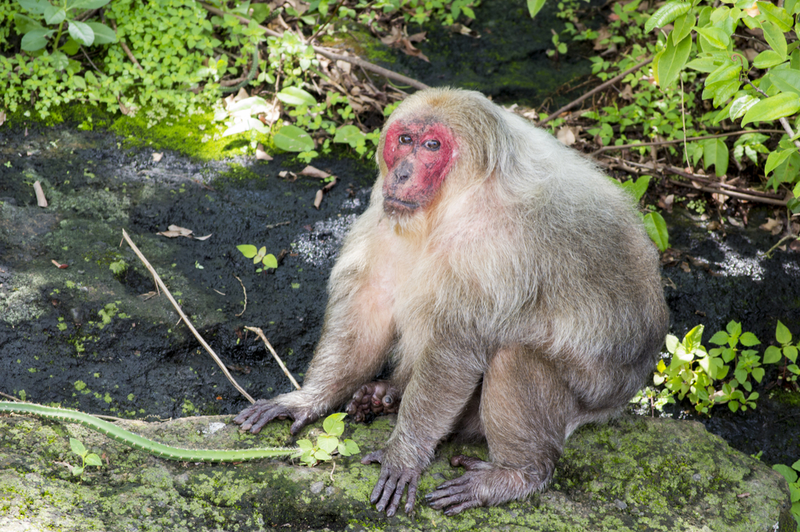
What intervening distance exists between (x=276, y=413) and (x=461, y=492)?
3.85ft

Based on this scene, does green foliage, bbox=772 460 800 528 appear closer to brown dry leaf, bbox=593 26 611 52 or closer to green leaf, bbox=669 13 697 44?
green leaf, bbox=669 13 697 44

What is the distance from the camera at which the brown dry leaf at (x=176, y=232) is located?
5.19 meters

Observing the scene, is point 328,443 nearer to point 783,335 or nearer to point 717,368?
point 717,368

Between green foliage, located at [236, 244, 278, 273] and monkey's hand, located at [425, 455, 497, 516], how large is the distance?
2204 mm

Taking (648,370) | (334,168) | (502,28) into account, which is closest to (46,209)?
(334,168)

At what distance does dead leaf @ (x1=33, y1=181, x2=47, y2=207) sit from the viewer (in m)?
5.04

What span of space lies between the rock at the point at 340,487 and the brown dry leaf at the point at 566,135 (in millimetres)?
3100

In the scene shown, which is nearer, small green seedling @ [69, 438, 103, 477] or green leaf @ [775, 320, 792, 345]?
small green seedling @ [69, 438, 103, 477]

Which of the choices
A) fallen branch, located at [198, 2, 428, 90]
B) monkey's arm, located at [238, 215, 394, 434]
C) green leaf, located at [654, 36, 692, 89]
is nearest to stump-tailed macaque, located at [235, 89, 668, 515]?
monkey's arm, located at [238, 215, 394, 434]

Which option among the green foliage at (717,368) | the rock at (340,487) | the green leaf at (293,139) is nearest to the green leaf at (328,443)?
the rock at (340,487)

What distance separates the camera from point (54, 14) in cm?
539

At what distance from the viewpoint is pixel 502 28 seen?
25.0 feet

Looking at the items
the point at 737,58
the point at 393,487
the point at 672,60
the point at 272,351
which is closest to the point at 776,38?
the point at 737,58

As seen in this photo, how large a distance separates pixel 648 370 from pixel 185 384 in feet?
9.48
